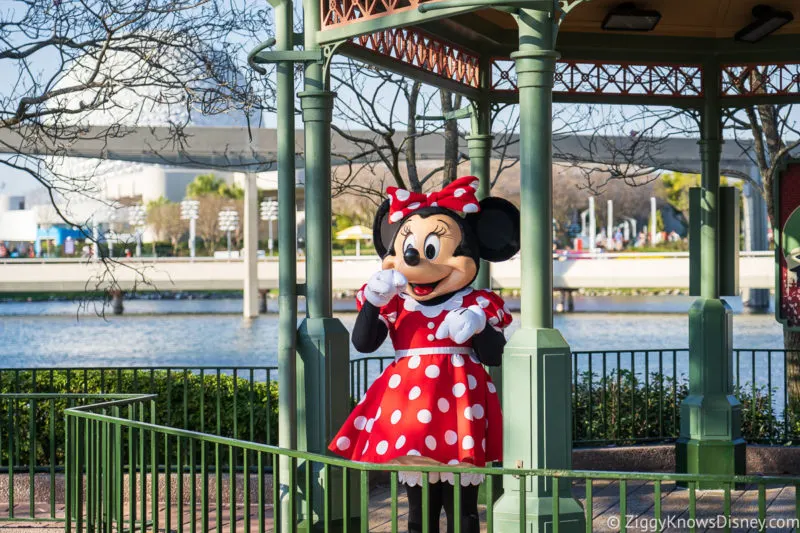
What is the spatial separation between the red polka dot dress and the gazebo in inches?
11.4

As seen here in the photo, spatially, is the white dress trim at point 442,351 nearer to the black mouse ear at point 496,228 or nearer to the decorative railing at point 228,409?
the black mouse ear at point 496,228

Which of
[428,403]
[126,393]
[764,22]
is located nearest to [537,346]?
[428,403]

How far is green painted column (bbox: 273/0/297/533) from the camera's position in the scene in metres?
6.54

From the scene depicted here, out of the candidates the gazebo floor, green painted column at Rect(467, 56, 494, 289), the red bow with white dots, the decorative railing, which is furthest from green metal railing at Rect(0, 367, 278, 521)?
the red bow with white dots

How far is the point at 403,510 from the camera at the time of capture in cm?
823

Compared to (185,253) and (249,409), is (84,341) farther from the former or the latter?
(185,253)

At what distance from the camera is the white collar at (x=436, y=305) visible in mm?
6582

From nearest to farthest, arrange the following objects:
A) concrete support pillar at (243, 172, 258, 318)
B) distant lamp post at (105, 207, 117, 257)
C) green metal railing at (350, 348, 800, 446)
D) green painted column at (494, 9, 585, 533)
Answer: green painted column at (494, 9, 585, 533) → green metal railing at (350, 348, 800, 446) → distant lamp post at (105, 207, 117, 257) → concrete support pillar at (243, 172, 258, 318)

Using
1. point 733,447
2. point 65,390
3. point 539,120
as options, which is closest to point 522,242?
point 539,120

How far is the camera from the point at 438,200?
6.86m

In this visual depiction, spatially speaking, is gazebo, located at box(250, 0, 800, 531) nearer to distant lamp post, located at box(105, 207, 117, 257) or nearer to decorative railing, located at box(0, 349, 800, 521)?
decorative railing, located at box(0, 349, 800, 521)

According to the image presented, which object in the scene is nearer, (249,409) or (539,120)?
(539,120)

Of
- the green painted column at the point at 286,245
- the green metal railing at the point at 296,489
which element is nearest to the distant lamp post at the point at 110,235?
the green metal railing at the point at 296,489

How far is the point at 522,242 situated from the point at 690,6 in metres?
3.36
